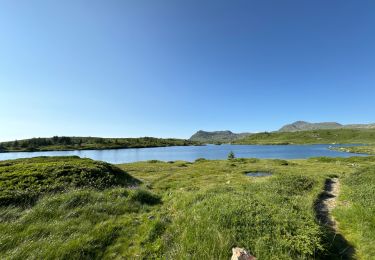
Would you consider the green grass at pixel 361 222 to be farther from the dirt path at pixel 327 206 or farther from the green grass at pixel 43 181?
the green grass at pixel 43 181

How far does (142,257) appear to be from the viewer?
24.6ft

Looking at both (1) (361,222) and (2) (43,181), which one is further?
(2) (43,181)

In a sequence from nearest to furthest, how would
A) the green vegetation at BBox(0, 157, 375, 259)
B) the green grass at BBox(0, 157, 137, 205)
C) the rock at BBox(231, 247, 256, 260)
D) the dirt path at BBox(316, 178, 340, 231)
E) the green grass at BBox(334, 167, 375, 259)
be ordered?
the rock at BBox(231, 247, 256, 260) → the green vegetation at BBox(0, 157, 375, 259) → the green grass at BBox(334, 167, 375, 259) → the dirt path at BBox(316, 178, 340, 231) → the green grass at BBox(0, 157, 137, 205)

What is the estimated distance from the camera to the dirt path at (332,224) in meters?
8.03

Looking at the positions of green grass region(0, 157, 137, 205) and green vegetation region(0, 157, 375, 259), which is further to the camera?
green grass region(0, 157, 137, 205)

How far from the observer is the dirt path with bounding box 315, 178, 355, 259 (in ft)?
26.3

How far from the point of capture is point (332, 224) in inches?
431

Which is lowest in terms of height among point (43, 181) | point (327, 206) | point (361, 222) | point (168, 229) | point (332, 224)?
point (327, 206)

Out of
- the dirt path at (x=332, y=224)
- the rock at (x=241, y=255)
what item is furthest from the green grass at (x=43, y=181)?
the dirt path at (x=332, y=224)

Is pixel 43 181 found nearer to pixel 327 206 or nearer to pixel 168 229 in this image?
pixel 168 229

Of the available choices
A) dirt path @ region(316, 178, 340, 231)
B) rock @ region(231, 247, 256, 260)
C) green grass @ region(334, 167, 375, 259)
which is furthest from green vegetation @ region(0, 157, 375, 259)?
dirt path @ region(316, 178, 340, 231)

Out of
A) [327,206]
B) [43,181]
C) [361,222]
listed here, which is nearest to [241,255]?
[361,222]

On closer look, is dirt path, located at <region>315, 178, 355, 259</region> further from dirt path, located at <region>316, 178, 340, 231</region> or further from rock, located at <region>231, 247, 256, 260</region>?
rock, located at <region>231, 247, 256, 260</region>

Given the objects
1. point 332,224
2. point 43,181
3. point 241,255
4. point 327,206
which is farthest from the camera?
point 43,181
